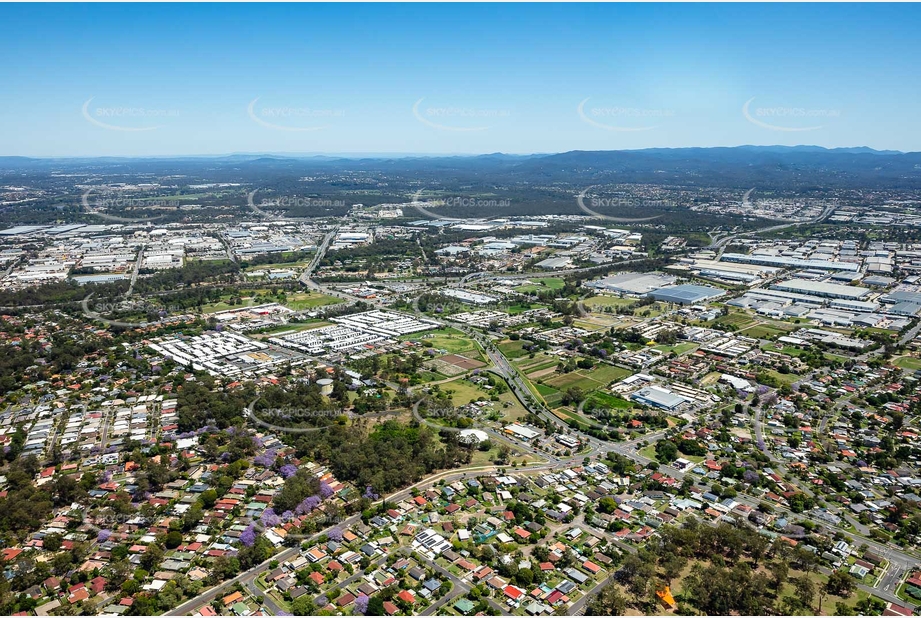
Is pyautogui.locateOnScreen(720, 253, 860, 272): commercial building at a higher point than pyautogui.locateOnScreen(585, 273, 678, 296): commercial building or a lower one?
higher

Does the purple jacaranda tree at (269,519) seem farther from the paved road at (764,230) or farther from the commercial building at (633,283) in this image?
the paved road at (764,230)

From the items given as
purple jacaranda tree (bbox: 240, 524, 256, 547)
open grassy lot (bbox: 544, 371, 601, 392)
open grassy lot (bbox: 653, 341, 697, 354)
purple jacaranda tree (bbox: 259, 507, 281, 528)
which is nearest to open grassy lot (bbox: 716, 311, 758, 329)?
open grassy lot (bbox: 653, 341, 697, 354)

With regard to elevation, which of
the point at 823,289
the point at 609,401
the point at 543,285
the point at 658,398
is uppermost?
the point at 823,289

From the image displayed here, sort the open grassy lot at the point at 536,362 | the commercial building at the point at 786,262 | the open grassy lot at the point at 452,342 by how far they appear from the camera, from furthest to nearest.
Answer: the commercial building at the point at 786,262 < the open grassy lot at the point at 452,342 < the open grassy lot at the point at 536,362

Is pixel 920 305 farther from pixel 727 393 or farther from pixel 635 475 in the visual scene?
pixel 635 475

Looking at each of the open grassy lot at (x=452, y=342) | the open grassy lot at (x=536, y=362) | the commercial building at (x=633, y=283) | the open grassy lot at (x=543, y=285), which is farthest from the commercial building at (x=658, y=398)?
the open grassy lot at (x=543, y=285)

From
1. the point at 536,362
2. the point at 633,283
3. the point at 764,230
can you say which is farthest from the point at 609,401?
the point at 764,230

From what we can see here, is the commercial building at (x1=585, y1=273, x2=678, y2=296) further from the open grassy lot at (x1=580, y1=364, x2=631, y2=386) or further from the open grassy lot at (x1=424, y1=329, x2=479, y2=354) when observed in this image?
the open grassy lot at (x1=580, y1=364, x2=631, y2=386)

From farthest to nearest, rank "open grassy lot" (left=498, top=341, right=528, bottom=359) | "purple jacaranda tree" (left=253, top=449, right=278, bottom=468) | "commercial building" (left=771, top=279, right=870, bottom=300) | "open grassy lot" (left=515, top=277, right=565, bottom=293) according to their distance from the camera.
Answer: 1. "open grassy lot" (left=515, top=277, right=565, bottom=293)
2. "commercial building" (left=771, top=279, right=870, bottom=300)
3. "open grassy lot" (left=498, top=341, right=528, bottom=359)
4. "purple jacaranda tree" (left=253, top=449, right=278, bottom=468)

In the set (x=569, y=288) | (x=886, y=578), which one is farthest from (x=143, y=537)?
(x=569, y=288)

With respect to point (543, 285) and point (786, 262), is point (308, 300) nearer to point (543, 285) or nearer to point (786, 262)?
point (543, 285)

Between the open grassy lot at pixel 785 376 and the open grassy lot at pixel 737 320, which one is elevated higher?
the open grassy lot at pixel 737 320
